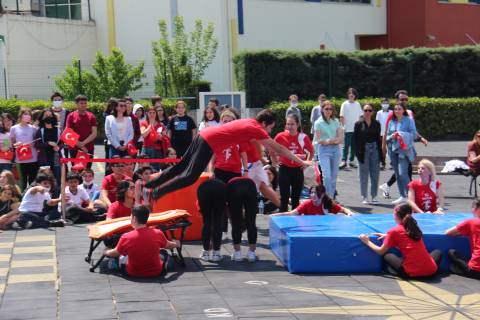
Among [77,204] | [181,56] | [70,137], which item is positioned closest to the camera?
[77,204]

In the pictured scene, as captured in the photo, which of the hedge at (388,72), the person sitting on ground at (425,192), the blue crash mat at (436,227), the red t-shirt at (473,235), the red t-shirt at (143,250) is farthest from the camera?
the hedge at (388,72)

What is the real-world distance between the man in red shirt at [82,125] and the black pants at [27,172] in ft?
2.33

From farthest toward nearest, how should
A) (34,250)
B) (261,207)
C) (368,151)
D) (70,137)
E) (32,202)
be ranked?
(368,151) < (70,137) < (261,207) < (32,202) < (34,250)

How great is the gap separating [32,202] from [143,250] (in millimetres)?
4059

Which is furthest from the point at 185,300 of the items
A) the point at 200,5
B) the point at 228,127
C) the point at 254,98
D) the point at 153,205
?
the point at 200,5

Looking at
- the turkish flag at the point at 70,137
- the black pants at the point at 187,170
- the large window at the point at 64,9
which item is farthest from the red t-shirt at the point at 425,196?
the large window at the point at 64,9

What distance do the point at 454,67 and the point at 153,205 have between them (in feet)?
68.2

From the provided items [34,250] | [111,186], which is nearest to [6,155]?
[111,186]

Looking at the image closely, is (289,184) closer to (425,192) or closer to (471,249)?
(425,192)

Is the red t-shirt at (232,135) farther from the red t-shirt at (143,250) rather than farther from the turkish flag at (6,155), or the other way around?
the turkish flag at (6,155)

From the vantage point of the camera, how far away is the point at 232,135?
31.4ft

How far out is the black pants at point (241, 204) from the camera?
32.1 feet

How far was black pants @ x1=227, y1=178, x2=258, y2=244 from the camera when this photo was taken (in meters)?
9.79

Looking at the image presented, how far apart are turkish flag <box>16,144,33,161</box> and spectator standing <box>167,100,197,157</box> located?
2450mm
